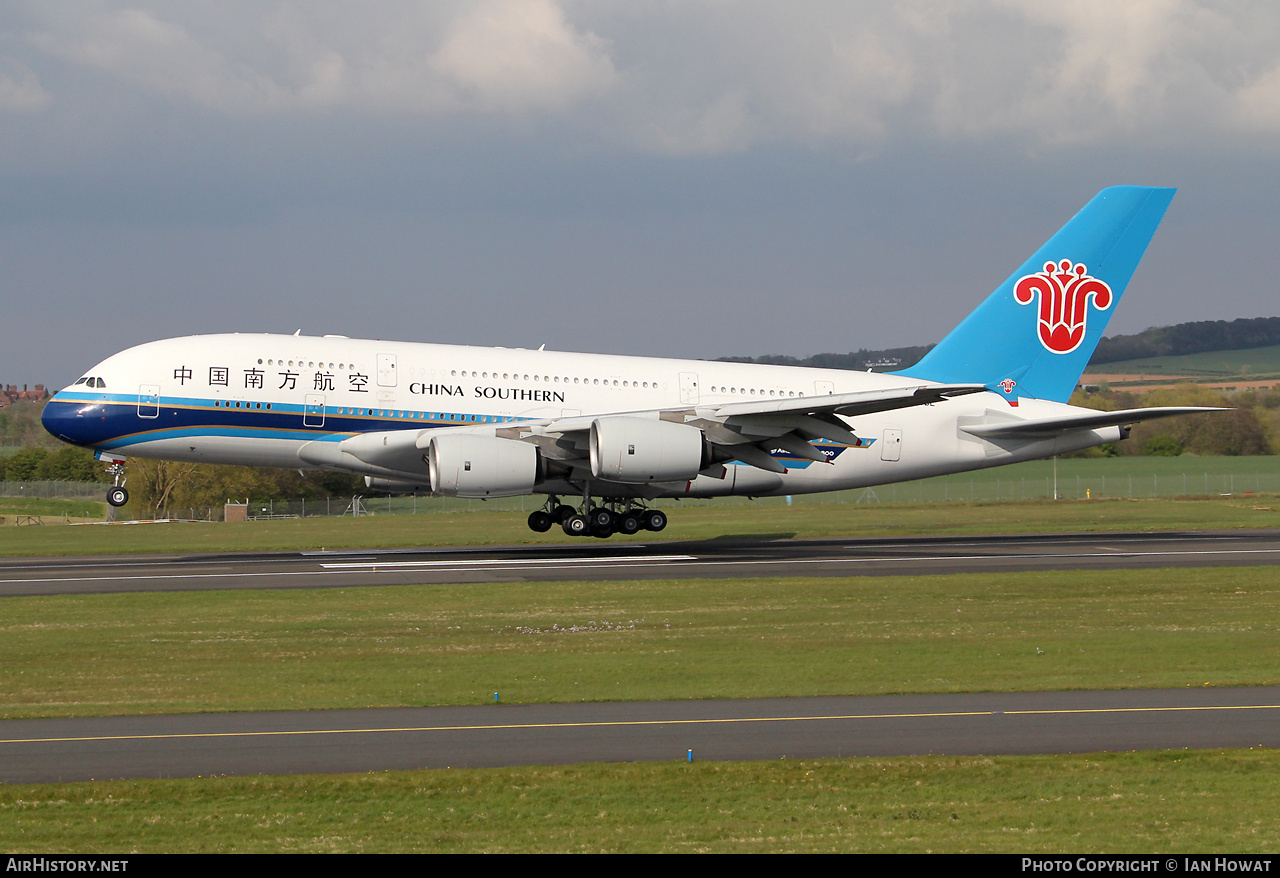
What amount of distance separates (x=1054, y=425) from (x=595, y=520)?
13.8 metres

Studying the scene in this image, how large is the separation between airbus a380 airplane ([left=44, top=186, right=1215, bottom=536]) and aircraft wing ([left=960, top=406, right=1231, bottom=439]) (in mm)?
84

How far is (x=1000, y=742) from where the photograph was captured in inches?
495

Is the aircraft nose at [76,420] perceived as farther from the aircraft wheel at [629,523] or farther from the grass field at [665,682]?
the aircraft wheel at [629,523]

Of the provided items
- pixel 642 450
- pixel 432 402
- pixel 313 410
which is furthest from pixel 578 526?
pixel 313 410

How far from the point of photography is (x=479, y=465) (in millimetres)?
31031

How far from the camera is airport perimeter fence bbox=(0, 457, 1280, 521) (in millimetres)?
69000

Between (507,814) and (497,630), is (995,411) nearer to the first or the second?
(497,630)

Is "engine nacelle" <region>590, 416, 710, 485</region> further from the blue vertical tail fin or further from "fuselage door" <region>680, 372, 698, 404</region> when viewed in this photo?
the blue vertical tail fin

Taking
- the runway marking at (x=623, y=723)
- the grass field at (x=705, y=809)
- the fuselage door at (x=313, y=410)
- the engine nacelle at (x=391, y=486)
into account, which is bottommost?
the grass field at (x=705, y=809)

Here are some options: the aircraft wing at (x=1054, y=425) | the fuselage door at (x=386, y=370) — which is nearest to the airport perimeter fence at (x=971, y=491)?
the aircraft wing at (x=1054, y=425)

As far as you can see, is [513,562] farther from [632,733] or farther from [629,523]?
[632,733]

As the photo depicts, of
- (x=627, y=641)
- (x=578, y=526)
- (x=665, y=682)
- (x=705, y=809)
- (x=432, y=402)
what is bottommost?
(x=705, y=809)

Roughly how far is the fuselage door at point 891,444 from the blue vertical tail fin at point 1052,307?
2.95 m

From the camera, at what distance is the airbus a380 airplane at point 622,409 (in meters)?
32.1
